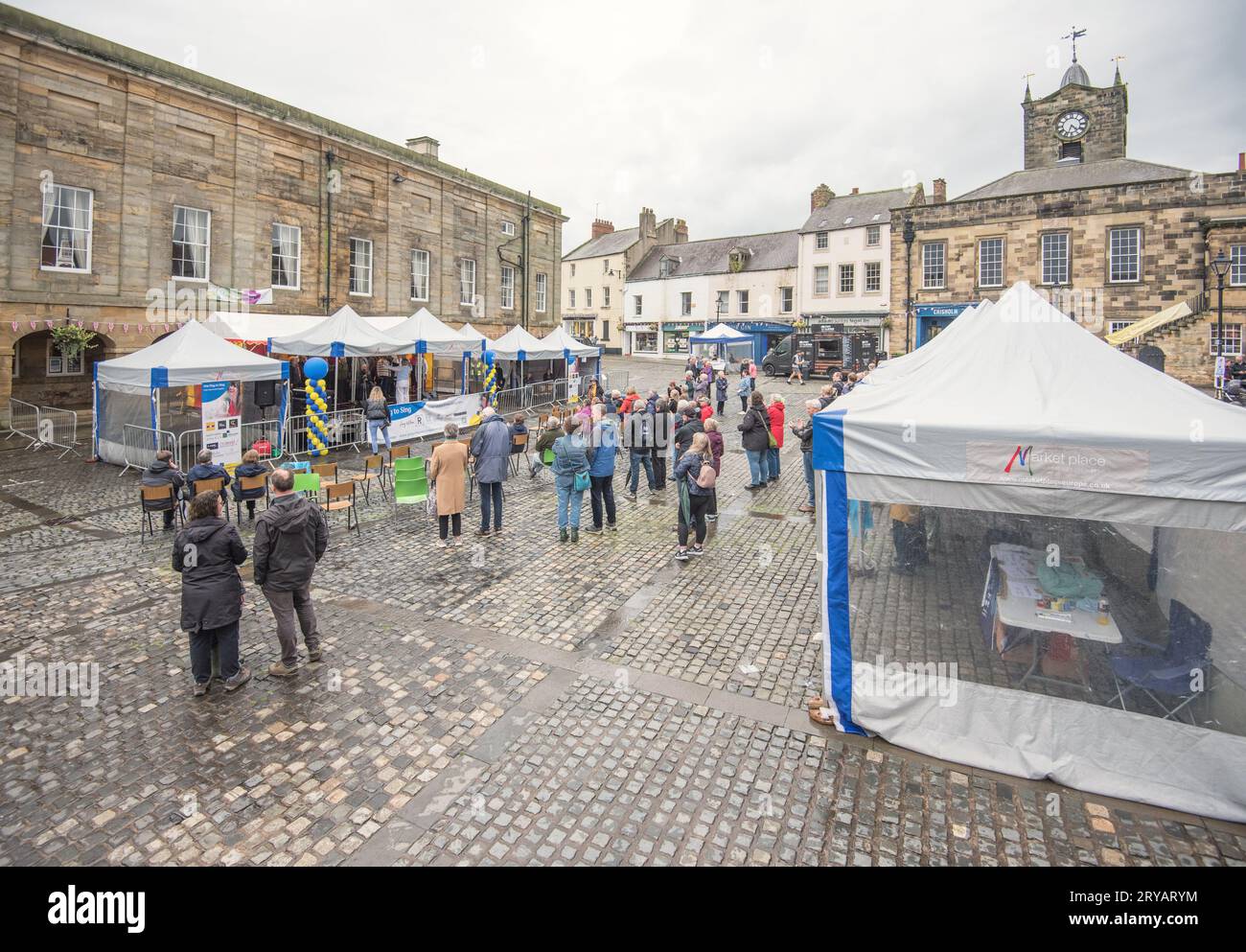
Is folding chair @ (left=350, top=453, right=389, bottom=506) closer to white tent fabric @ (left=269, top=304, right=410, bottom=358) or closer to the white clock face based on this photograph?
white tent fabric @ (left=269, top=304, right=410, bottom=358)

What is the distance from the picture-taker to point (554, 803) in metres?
4.67

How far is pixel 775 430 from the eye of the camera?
14.4m

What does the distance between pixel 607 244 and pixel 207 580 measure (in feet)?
182

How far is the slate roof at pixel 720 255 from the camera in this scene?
47.5m

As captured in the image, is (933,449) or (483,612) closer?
(933,449)

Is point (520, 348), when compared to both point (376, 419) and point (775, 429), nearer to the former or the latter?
point (376, 419)

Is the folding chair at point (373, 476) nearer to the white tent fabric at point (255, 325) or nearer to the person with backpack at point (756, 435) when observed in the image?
the white tent fabric at point (255, 325)

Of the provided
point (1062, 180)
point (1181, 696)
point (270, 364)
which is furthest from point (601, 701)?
point (1062, 180)

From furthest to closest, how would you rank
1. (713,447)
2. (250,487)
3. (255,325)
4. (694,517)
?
(255,325)
(713,447)
(250,487)
(694,517)

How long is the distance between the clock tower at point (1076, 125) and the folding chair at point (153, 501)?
4623 cm

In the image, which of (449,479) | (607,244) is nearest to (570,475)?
(449,479)

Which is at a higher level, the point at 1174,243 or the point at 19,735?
the point at 1174,243

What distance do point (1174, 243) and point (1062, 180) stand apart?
7049 millimetres

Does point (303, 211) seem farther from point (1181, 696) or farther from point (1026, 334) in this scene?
point (1181, 696)
